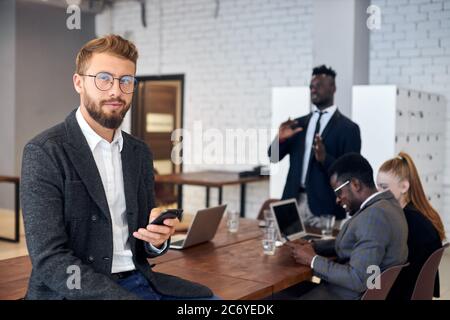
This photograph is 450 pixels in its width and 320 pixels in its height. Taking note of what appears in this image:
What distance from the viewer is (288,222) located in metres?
2.84

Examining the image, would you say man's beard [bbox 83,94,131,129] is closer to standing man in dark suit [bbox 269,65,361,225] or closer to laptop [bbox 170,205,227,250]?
laptop [bbox 170,205,227,250]

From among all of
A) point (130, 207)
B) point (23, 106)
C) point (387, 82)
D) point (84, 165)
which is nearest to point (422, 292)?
point (130, 207)

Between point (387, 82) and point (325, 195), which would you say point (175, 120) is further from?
point (325, 195)

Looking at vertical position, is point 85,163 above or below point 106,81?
below

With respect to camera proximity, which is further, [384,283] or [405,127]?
[405,127]

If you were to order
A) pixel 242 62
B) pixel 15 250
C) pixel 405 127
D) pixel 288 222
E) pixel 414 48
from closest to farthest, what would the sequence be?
pixel 288 222
pixel 405 127
pixel 15 250
pixel 414 48
pixel 242 62

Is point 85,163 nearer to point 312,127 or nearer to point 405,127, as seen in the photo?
point 312,127

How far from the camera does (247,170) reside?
20.8 ft

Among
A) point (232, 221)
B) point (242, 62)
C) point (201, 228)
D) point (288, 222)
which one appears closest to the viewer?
point (201, 228)

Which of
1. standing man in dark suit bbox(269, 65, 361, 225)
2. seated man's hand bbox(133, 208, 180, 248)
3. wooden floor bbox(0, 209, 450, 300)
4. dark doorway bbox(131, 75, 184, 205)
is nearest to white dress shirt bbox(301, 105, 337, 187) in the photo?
standing man in dark suit bbox(269, 65, 361, 225)

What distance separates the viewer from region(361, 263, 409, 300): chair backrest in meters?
2.00

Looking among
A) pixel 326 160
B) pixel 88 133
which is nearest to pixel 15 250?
pixel 326 160

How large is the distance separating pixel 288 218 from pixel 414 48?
3.17 meters
